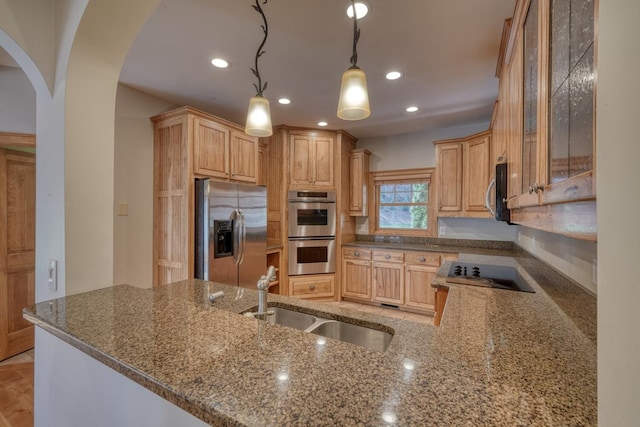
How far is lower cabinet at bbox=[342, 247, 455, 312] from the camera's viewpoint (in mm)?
3576

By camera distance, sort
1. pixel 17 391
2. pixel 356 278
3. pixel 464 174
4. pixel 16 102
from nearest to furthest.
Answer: pixel 17 391, pixel 16 102, pixel 464 174, pixel 356 278

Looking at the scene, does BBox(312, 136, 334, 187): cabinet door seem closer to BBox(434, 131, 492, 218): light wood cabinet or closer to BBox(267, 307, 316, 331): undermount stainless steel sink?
BBox(434, 131, 492, 218): light wood cabinet

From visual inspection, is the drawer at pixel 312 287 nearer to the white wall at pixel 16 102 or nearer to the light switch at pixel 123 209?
the light switch at pixel 123 209

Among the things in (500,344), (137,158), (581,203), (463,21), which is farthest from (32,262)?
(463,21)

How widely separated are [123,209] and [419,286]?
354 cm

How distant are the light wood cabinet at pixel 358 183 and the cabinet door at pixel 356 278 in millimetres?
788

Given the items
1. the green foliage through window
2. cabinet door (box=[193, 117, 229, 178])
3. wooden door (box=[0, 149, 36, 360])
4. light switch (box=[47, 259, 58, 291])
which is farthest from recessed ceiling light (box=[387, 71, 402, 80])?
wooden door (box=[0, 149, 36, 360])

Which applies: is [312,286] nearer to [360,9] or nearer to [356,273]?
[356,273]

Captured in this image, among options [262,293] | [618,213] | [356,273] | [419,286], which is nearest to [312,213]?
[356,273]

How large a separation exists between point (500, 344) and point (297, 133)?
3505 mm

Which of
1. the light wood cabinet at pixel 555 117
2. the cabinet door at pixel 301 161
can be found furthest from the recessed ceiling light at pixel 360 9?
the cabinet door at pixel 301 161

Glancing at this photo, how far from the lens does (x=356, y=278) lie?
406 cm

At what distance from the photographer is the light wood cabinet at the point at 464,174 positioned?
10.9 feet

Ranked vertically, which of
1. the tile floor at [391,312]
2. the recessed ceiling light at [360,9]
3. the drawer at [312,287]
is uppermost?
the recessed ceiling light at [360,9]
